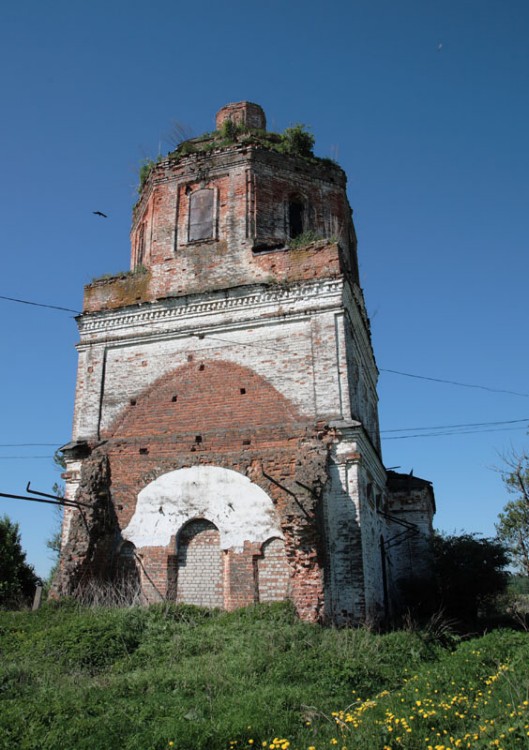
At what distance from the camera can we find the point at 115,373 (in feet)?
50.1

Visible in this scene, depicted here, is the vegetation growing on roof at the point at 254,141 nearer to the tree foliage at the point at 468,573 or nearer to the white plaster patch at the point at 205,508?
the white plaster patch at the point at 205,508

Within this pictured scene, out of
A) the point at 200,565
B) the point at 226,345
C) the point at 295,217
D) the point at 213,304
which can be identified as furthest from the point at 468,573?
the point at 295,217

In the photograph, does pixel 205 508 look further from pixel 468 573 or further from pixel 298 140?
pixel 298 140

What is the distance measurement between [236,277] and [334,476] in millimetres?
A: 5457

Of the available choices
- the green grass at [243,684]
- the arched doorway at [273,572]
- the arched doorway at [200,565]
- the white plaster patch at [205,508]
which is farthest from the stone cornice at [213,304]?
the green grass at [243,684]

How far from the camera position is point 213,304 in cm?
1508

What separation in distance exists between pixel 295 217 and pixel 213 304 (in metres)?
3.68

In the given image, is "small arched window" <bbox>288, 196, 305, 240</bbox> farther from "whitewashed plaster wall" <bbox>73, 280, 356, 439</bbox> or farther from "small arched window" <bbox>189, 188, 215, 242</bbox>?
"whitewashed plaster wall" <bbox>73, 280, 356, 439</bbox>

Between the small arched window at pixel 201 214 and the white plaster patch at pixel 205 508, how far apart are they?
6138mm

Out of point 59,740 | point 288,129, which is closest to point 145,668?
point 59,740

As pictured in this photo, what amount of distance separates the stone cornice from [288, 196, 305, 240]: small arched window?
2.52 meters

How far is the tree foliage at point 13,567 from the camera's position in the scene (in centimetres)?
1862

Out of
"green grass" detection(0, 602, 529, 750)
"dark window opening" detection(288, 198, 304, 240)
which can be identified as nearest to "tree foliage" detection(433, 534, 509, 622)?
"green grass" detection(0, 602, 529, 750)

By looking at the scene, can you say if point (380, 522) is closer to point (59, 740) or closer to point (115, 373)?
point (115, 373)
